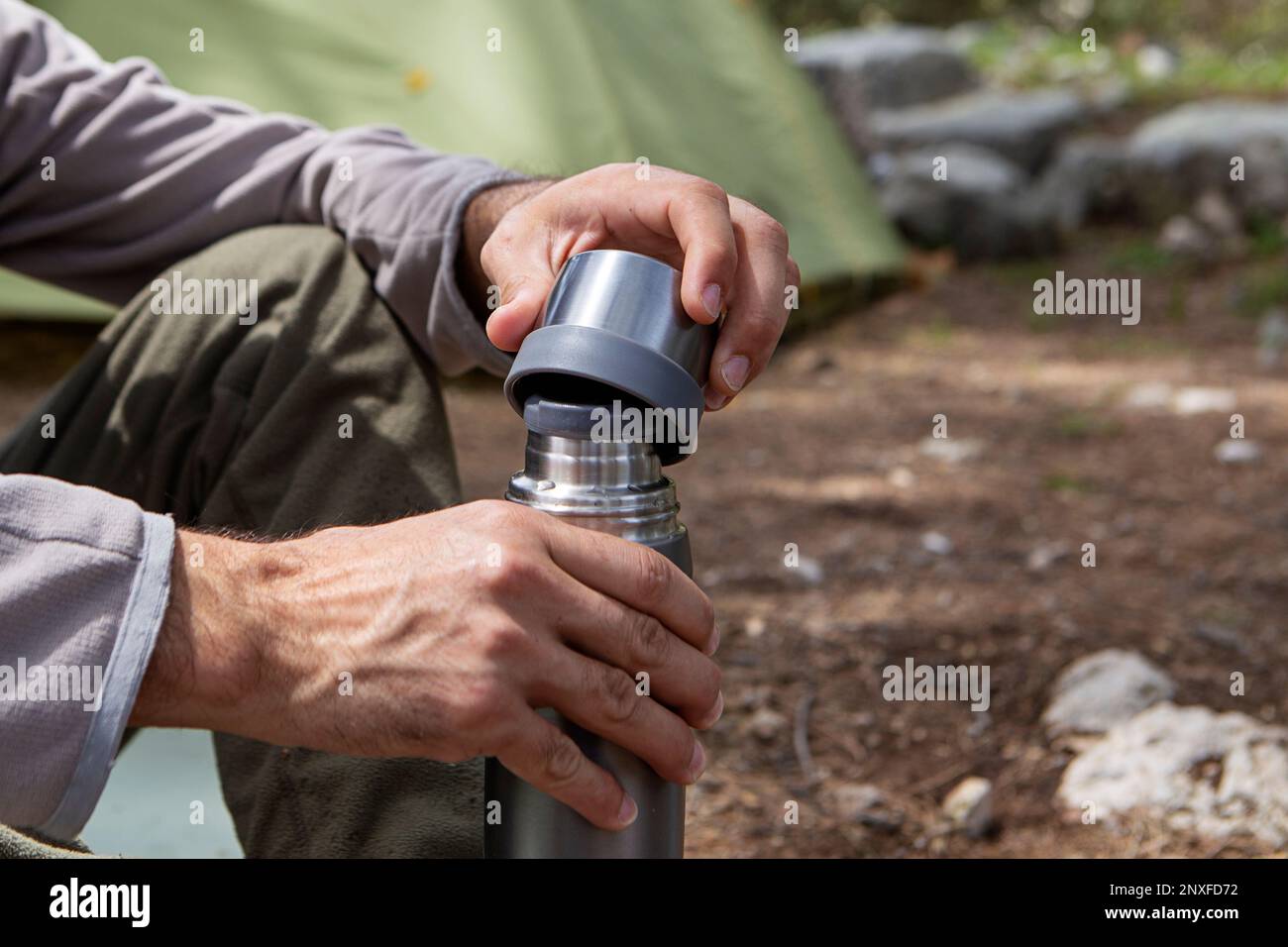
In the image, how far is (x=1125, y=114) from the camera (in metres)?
7.06

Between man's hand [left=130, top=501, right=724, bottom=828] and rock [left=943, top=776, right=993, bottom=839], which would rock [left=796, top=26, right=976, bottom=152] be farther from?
man's hand [left=130, top=501, right=724, bottom=828]

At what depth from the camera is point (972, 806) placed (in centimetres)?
168

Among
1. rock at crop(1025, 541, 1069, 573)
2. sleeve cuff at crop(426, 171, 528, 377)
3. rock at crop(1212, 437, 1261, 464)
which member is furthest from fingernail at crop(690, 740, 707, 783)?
rock at crop(1212, 437, 1261, 464)

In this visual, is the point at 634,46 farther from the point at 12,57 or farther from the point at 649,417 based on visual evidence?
the point at 649,417

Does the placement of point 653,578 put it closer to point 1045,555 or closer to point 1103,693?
point 1103,693

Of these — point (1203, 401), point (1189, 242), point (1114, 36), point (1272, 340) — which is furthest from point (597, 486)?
point (1114, 36)

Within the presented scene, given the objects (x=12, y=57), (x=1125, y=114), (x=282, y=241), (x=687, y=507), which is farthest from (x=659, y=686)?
(x=1125, y=114)

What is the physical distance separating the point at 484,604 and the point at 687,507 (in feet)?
7.03

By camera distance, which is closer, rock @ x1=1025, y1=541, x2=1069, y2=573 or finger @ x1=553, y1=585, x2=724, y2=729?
finger @ x1=553, y1=585, x2=724, y2=729

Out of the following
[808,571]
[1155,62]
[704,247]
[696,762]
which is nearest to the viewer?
[696,762]

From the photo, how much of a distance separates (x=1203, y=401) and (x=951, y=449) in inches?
32.1

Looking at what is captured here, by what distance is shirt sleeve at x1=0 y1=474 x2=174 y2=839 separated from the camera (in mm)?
849

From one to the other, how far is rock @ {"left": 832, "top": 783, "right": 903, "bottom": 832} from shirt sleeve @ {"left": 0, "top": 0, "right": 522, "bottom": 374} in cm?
75
